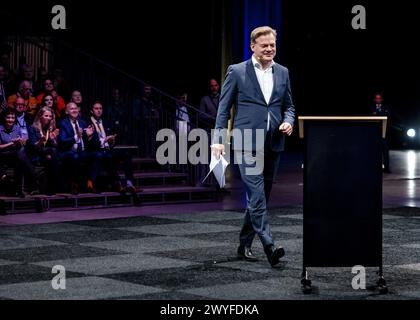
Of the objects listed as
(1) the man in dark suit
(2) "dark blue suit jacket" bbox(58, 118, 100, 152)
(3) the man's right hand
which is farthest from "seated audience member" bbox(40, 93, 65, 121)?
(3) the man's right hand

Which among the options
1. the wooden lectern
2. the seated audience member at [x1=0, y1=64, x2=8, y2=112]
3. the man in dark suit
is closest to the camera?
the wooden lectern

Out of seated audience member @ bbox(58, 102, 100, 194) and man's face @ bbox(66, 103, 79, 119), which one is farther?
man's face @ bbox(66, 103, 79, 119)

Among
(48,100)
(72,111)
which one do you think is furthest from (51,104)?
(72,111)

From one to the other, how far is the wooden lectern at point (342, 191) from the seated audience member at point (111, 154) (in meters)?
7.91

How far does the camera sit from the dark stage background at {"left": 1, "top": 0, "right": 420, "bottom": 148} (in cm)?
2647

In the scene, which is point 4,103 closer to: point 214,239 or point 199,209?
point 199,209

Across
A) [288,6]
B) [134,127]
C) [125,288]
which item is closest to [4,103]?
[134,127]

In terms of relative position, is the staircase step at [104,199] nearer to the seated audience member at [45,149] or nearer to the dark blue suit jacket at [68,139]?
the seated audience member at [45,149]

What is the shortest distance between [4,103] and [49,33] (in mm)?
3811

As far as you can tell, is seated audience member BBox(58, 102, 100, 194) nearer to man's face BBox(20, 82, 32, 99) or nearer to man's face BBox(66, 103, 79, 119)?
man's face BBox(66, 103, 79, 119)

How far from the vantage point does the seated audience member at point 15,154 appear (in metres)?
14.8

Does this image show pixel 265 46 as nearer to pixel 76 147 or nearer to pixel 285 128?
pixel 285 128

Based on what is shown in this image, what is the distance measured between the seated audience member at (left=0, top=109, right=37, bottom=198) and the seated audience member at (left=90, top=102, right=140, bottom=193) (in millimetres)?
1395

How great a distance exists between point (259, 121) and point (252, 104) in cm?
19
